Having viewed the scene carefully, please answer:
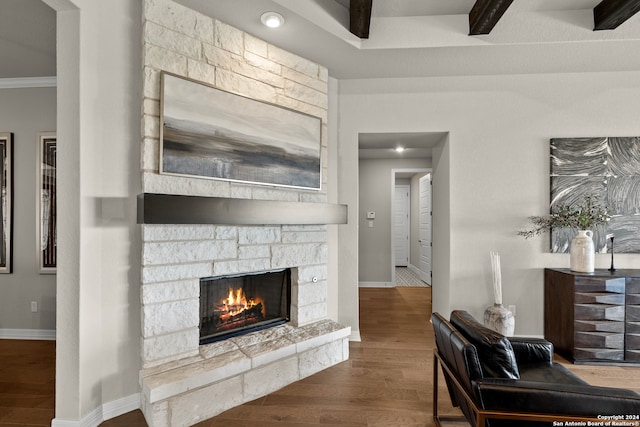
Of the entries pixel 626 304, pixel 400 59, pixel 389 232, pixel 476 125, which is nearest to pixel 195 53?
pixel 400 59

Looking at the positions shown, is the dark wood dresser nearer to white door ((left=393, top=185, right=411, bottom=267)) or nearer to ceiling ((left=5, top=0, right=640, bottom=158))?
ceiling ((left=5, top=0, right=640, bottom=158))

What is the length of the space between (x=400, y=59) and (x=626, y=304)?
2941mm

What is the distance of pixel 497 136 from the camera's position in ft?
11.4

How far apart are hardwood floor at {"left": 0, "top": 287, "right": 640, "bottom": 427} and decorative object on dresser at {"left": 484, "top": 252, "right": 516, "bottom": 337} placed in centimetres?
49

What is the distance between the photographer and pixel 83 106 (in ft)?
6.44

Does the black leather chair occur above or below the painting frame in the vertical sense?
below

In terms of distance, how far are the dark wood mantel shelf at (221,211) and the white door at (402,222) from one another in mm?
5791

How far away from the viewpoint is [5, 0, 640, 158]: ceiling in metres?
2.48

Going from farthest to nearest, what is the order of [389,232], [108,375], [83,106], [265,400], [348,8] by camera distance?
[389,232] → [348,8] → [265,400] → [108,375] → [83,106]

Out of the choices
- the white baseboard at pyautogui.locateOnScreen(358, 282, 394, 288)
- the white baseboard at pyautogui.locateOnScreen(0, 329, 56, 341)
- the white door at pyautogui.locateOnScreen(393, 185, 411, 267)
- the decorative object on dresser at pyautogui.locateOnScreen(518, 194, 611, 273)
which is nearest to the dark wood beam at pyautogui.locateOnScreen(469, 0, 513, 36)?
the decorative object on dresser at pyautogui.locateOnScreen(518, 194, 611, 273)

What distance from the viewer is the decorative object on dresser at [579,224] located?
3.10 meters

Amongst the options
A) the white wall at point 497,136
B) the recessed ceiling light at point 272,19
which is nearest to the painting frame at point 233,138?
the recessed ceiling light at point 272,19

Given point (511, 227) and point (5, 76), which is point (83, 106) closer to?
point (5, 76)

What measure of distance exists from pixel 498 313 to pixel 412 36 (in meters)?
2.66
